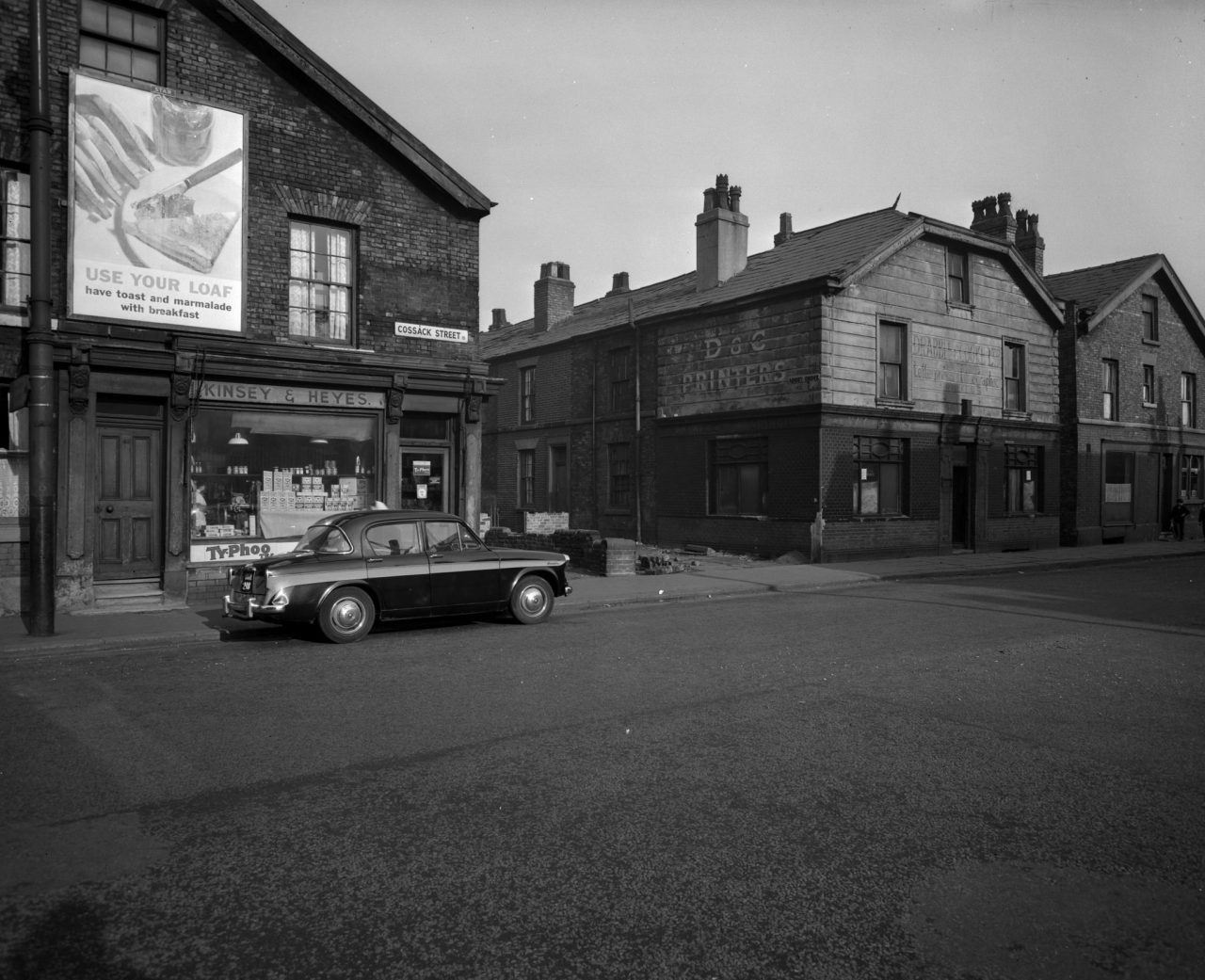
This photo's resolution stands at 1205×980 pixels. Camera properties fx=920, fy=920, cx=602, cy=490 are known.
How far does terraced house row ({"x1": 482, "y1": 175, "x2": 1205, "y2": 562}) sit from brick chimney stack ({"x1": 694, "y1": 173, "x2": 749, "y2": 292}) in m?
0.07

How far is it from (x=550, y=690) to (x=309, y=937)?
4407 millimetres

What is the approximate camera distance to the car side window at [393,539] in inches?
437

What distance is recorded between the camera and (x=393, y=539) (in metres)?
11.3

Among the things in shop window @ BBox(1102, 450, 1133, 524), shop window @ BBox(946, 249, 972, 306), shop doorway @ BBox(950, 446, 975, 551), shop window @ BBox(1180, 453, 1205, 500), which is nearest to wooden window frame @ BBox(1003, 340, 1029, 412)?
shop window @ BBox(946, 249, 972, 306)

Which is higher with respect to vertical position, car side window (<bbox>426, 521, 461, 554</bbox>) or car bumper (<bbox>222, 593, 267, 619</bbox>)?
car side window (<bbox>426, 521, 461, 554</bbox>)

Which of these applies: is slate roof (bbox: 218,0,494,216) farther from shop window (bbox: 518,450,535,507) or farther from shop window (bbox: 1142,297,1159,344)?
shop window (bbox: 1142,297,1159,344)

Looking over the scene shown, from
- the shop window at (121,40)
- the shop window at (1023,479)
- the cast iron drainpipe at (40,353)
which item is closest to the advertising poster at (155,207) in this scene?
the shop window at (121,40)

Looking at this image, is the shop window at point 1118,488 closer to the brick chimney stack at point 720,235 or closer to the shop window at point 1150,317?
the shop window at point 1150,317

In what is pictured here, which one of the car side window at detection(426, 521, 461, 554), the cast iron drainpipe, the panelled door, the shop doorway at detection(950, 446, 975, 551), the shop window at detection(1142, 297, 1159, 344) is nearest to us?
the cast iron drainpipe

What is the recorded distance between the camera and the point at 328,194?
50.3 ft

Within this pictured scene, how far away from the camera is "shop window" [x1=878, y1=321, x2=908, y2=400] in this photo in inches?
921

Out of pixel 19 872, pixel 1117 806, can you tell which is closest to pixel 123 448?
pixel 19 872

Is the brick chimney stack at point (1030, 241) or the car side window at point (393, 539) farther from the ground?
the brick chimney stack at point (1030, 241)

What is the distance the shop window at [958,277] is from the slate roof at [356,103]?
14.1m
